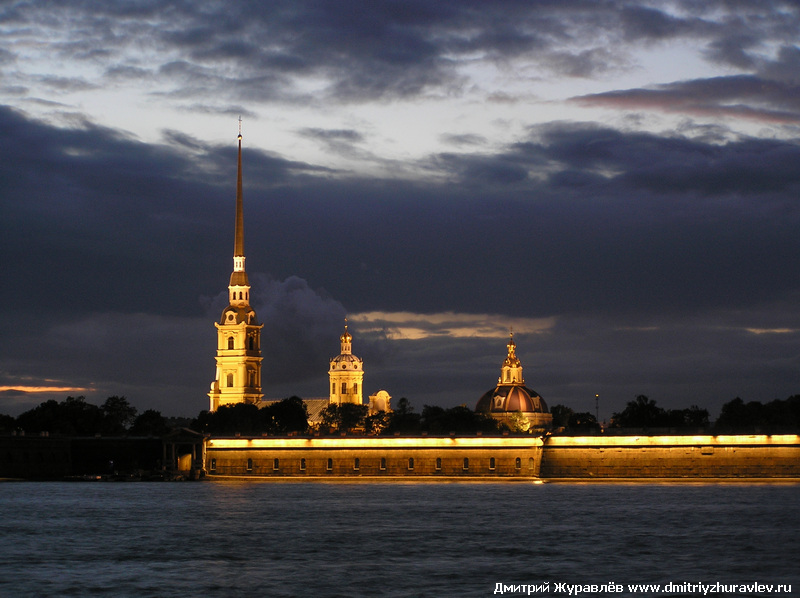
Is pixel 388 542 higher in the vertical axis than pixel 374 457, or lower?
lower

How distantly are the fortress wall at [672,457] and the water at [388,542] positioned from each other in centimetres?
1825

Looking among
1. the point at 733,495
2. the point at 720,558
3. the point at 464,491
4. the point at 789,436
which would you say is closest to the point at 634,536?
the point at 720,558

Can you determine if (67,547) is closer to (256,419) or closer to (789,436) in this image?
(789,436)

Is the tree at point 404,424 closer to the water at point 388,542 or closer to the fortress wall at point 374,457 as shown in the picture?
the fortress wall at point 374,457

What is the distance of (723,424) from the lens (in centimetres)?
16312

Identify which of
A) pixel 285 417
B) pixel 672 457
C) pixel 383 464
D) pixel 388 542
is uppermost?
pixel 285 417

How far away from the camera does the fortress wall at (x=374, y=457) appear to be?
420 ft

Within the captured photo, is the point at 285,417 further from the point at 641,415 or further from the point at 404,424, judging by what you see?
the point at 641,415

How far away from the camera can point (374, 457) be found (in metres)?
132

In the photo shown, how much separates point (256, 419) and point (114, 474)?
42.3 metres

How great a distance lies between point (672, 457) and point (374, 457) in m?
29.7

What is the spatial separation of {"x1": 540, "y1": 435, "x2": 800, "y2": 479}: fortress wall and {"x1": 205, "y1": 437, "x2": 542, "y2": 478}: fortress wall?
9.84 ft

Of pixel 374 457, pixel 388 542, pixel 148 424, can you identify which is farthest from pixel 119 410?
pixel 388 542

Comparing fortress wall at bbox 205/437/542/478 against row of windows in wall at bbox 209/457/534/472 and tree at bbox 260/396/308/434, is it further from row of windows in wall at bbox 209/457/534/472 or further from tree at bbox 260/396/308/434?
tree at bbox 260/396/308/434
